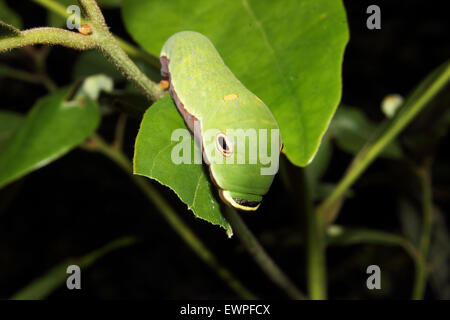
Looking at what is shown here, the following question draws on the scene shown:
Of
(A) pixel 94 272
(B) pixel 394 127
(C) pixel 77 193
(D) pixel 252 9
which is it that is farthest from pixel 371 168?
(C) pixel 77 193

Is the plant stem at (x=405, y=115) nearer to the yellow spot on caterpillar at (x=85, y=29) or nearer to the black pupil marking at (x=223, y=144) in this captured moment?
the black pupil marking at (x=223, y=144)

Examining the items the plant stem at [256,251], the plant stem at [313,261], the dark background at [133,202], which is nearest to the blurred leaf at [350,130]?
the plant stem at [313,261]

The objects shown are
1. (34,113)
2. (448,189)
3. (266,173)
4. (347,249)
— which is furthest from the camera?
(347,249)

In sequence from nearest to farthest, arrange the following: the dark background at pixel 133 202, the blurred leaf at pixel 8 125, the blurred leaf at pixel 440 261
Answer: the blurred leaf at pixel 8 125
the blurred leaf at pixel 440 261
the dark background at pixel 133 202

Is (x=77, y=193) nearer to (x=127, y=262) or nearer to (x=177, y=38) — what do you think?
(x=127, y=262)

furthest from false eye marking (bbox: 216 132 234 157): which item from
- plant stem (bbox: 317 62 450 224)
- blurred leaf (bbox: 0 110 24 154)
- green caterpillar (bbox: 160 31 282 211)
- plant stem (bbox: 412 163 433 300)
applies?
plant stem (bbox: 412 163 433 300)

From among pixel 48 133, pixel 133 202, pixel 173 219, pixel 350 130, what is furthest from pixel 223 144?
pixel 133 202

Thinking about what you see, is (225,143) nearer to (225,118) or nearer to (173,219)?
(225,118)
